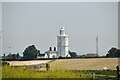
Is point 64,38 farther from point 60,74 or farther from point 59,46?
point 60,74

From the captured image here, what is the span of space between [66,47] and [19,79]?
98.1 metres

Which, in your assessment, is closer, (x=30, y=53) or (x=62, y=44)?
(x=30, y=53)

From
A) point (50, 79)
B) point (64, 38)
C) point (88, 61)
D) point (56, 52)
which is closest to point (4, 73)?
point (50, 79)

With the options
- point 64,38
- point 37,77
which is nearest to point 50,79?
point 37,77

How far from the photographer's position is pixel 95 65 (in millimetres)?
54969

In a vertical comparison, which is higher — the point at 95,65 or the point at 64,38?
the point at 64,38

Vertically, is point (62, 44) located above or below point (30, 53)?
above

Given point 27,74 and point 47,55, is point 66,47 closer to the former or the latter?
point 47,55

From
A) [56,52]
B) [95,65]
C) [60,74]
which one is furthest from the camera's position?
[56,52]

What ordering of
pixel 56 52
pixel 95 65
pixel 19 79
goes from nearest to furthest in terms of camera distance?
1. pixel 19 79
2. pixel 95 65
3. pixel 56 52

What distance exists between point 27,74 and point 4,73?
3.64 ft

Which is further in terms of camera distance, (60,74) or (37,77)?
(60,74)

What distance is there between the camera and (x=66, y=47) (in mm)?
111625

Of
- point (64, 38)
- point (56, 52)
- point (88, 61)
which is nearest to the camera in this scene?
point (88, 61)
